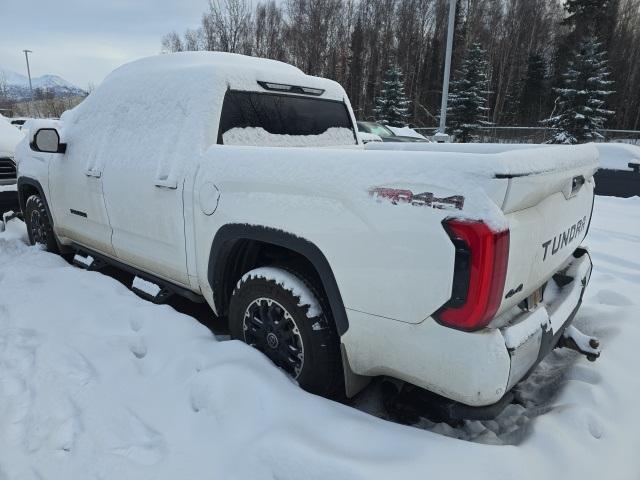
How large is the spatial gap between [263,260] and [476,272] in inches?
58.5

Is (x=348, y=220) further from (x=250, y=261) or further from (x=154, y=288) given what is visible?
(x=154, y=288)

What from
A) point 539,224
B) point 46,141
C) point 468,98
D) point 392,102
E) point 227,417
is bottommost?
point 227,417

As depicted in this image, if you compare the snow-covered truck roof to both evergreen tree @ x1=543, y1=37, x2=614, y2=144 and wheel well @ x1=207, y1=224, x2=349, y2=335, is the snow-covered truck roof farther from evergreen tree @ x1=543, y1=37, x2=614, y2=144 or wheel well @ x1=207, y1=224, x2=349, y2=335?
evergreen tree @ x1=543, y1=37, x2=614, y2=144

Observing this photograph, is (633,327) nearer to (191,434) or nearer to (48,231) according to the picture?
(191,434)

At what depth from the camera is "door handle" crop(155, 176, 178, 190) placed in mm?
2811

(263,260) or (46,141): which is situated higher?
(46,141)

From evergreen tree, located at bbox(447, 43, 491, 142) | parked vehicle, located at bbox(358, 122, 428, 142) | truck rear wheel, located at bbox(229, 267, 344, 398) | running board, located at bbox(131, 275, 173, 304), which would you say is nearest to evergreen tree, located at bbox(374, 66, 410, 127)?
evergreen tree, located at bbox(447, 43, 491, 142)

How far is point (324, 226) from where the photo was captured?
2.11m

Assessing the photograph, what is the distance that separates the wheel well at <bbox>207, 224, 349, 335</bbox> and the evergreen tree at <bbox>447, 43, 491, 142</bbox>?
2774 cm

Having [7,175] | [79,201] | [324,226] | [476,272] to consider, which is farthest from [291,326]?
[7,175]

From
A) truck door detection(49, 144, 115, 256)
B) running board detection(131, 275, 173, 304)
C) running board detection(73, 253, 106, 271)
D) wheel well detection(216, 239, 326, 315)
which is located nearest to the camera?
wheel well detection(216, 239, 326, 315)

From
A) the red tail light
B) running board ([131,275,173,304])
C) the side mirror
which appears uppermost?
the side mirror

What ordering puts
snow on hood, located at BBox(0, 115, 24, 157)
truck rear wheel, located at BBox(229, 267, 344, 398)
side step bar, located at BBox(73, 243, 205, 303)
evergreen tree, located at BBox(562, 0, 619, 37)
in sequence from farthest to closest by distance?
evergreen tree, located at BBox(562, 0, 619, 37) < snow on hood, located at BBox(0, 115, 24, 157) < side step bar, located at BBox(73, 243, 205, 303) < truck rear wheel, located at BBox(229, 267, 344, 398)

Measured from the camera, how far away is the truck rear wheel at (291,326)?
7.59 feet
